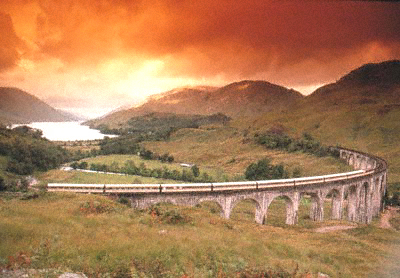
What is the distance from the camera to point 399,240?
4422 cm

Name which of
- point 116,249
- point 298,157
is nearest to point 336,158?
point 298,157

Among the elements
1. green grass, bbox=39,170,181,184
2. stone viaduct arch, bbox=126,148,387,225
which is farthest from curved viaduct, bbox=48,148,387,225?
green grass, bbox=39,170,181,184

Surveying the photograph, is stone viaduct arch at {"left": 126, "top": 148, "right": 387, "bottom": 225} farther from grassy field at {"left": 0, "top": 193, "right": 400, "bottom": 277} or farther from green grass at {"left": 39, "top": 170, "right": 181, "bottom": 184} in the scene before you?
green grass at {"left": 39, "top": 170, "right": 181, "bottom": 184}

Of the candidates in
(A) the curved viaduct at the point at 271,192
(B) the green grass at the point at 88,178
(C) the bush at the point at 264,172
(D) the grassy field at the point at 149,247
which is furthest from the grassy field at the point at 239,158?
(D) the grassy field at the point at 149,247

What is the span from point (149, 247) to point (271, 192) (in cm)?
3107

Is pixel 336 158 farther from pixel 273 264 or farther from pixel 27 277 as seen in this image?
pixel 27 277

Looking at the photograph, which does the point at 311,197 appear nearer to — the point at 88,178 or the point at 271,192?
the point at 271,192

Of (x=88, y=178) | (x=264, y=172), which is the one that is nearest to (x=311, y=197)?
(x=264, y=172)

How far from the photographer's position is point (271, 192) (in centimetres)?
4781

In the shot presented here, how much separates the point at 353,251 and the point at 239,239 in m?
13.0

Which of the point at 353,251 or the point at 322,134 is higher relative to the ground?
the point at 322,134

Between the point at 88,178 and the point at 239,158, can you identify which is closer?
the point at 88,178

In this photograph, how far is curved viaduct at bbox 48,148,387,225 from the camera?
129ft

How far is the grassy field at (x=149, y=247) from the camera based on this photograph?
54.7 ft
